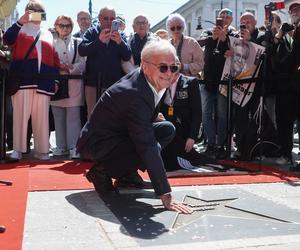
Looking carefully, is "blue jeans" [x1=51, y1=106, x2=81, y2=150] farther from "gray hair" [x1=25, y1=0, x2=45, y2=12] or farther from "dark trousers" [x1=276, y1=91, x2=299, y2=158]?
"dark trousers" [x1=276, y1=91, x2=299, y2=158]

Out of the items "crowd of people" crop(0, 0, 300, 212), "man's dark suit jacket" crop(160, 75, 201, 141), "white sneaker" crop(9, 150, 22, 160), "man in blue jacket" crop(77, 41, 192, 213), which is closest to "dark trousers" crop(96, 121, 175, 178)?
"man in blue jacket" crop(77, 41, 192, 213)

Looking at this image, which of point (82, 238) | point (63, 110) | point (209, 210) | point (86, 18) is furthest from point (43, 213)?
point (86, 18)

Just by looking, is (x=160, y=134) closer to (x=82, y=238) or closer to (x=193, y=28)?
(x=82, y=238)

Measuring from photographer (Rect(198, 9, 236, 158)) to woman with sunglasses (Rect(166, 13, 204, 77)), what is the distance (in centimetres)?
36

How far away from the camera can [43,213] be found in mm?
3840

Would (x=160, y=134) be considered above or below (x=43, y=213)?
above

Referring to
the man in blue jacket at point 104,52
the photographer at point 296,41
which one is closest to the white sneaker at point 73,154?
the man in blue jacket at point 104,52

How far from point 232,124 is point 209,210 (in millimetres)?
3159

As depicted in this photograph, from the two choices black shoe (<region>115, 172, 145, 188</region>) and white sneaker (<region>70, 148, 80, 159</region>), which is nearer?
black shoe (<region>115, 172, 145, 188</region>)

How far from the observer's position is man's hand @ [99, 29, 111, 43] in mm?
6496

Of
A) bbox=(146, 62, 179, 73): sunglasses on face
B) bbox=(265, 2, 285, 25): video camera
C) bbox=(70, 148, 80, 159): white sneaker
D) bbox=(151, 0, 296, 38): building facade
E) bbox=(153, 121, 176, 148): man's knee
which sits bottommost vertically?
bbox=(70, 148, 80, 159): white sneaker

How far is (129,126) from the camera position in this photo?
4.02 meters

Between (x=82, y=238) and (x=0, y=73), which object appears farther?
(x=0, y=73)

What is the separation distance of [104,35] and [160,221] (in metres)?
3.47
